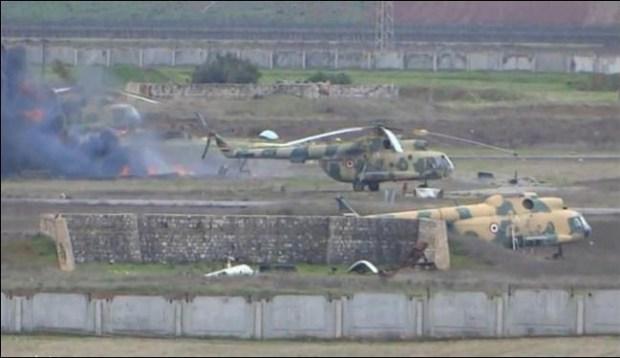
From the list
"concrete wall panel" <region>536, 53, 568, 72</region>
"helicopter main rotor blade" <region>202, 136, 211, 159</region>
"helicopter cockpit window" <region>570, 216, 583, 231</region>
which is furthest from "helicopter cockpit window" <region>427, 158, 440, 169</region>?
"concrete wall panel" <region>536, 53, 568, 72</region>

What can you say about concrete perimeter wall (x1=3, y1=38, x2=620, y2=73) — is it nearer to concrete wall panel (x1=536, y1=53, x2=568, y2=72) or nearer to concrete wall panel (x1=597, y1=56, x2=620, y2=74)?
concrete wall panel (x1=536, y1=53, x2=568, y2=72)

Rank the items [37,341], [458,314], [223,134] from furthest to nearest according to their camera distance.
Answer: [223,134]
[458,314]
[37,341]

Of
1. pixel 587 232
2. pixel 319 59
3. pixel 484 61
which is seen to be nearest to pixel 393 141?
pixel 587 232

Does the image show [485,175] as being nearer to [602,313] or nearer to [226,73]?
[602,313]

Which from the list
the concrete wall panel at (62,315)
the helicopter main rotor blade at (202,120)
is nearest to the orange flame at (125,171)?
the helicopter main rotor blade at (202,120)

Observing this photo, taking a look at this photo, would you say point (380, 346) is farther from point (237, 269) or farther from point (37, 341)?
point (237, 269)

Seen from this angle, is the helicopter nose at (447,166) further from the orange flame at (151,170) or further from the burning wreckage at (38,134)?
the burning wreckage at (38,134)

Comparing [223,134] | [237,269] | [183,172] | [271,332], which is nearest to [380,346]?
[271,332]
